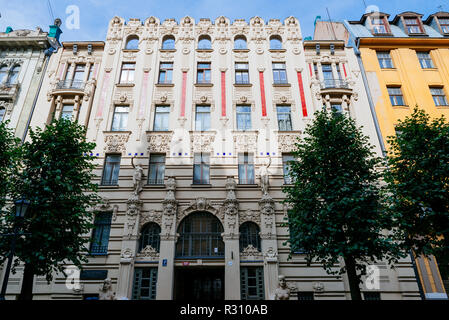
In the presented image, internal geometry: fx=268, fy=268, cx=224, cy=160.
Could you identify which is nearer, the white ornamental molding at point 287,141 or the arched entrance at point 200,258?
the arched entrance at point 200,258

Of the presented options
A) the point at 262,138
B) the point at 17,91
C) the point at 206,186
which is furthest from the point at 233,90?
the point at 17,91

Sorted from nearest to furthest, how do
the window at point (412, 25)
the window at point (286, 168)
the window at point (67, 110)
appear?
the window at point (286, 168)
the window at point (67, 110)
the window at point (412, 25)

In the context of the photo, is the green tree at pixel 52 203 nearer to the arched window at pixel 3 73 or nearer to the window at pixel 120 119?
the window at pixel 120 119

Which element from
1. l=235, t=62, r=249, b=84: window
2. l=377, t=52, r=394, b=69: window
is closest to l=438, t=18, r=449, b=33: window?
l=377, t=52, r=394, b=69: window

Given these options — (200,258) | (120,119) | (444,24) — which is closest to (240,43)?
(120,119)

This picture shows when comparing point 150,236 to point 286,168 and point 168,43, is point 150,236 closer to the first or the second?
point 286,168

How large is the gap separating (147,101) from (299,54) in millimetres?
13637


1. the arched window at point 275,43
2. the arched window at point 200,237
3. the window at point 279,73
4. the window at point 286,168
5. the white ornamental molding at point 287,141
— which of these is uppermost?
the arched window at point 275,43

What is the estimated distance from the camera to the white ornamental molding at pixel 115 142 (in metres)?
19.7

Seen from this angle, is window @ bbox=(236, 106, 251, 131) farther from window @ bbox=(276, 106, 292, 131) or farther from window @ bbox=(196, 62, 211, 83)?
window @ bbox=(196, 62, 211, 83)

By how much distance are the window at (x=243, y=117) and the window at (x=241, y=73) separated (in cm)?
267

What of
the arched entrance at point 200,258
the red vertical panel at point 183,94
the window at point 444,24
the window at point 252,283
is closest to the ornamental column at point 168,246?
the arched entrance at point 200,258

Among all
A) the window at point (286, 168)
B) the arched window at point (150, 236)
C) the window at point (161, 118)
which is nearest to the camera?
the arched window at point (150, 236)
